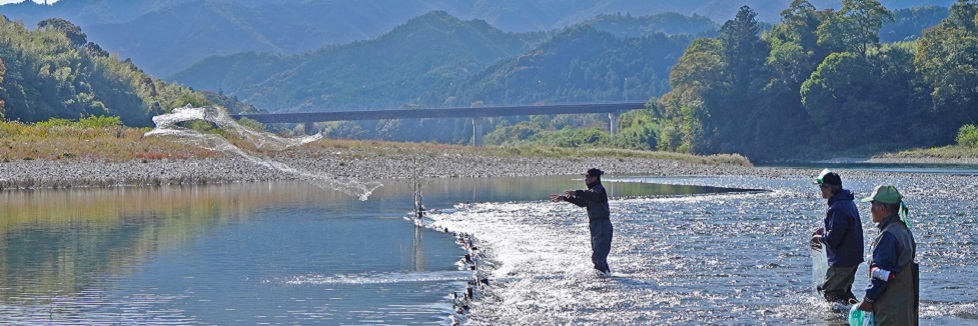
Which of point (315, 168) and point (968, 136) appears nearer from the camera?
point (315, 168)

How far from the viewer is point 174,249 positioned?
26672 mm

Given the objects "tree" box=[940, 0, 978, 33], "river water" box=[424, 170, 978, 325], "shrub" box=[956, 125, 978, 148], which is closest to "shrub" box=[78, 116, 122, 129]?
"river water" box=[424, 170, 978, 325]

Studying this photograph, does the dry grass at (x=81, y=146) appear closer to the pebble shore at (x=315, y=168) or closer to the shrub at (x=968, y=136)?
the pebble shore at (x=315, y=168)

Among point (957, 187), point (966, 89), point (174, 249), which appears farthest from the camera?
point (966, 89)

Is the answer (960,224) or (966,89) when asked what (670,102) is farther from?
(960,224)

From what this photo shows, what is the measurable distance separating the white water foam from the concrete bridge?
76055mm

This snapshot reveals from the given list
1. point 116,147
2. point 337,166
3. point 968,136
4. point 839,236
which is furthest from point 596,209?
point 968,136

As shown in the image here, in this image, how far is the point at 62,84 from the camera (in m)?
103

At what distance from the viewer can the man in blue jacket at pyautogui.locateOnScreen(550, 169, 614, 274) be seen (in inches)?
793

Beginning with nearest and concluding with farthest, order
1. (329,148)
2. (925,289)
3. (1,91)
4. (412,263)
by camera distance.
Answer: (925,289) → (412,263) → (329,148) → (1,91)

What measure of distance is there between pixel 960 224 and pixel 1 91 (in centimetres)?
7875

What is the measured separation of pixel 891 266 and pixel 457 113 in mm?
150079

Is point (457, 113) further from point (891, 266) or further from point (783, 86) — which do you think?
point (891, 266)

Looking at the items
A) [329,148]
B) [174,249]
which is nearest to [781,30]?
[329,148]
